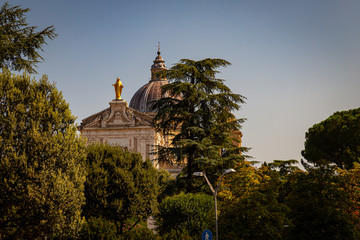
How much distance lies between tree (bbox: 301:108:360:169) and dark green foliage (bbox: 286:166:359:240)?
61.3 ft

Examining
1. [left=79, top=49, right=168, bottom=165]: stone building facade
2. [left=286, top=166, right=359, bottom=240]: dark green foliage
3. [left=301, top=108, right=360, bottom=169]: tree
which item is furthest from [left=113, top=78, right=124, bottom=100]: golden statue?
[left=286, top=166, right=359, bottom=240]: dark green foliage

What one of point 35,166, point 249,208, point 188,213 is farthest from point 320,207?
point 35,166

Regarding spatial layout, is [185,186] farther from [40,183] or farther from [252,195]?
[40,183]

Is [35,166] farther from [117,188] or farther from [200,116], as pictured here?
[200,116]

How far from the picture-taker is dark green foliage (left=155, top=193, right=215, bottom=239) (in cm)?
2306

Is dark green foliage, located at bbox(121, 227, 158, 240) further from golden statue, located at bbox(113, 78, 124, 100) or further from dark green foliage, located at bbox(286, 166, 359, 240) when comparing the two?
golden statue, located at bbox(113, 78, 124, 100)

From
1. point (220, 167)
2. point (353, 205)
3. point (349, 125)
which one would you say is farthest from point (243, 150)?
point (349, 125)

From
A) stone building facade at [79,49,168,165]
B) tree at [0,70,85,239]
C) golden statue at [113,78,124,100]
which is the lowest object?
tree at [0,70,85,239]

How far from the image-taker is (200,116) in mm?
26156

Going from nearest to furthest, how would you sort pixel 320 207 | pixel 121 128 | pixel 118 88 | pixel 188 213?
pixel 320 207 → pixel 188 213 → pixel 118 88 → pixel 121 128

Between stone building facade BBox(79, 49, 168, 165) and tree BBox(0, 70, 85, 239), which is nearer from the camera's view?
tree BBox(0, 70, 85, 239)

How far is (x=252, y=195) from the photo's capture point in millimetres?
21062

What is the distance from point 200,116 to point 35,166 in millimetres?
11693

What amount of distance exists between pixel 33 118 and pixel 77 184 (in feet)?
13.1
